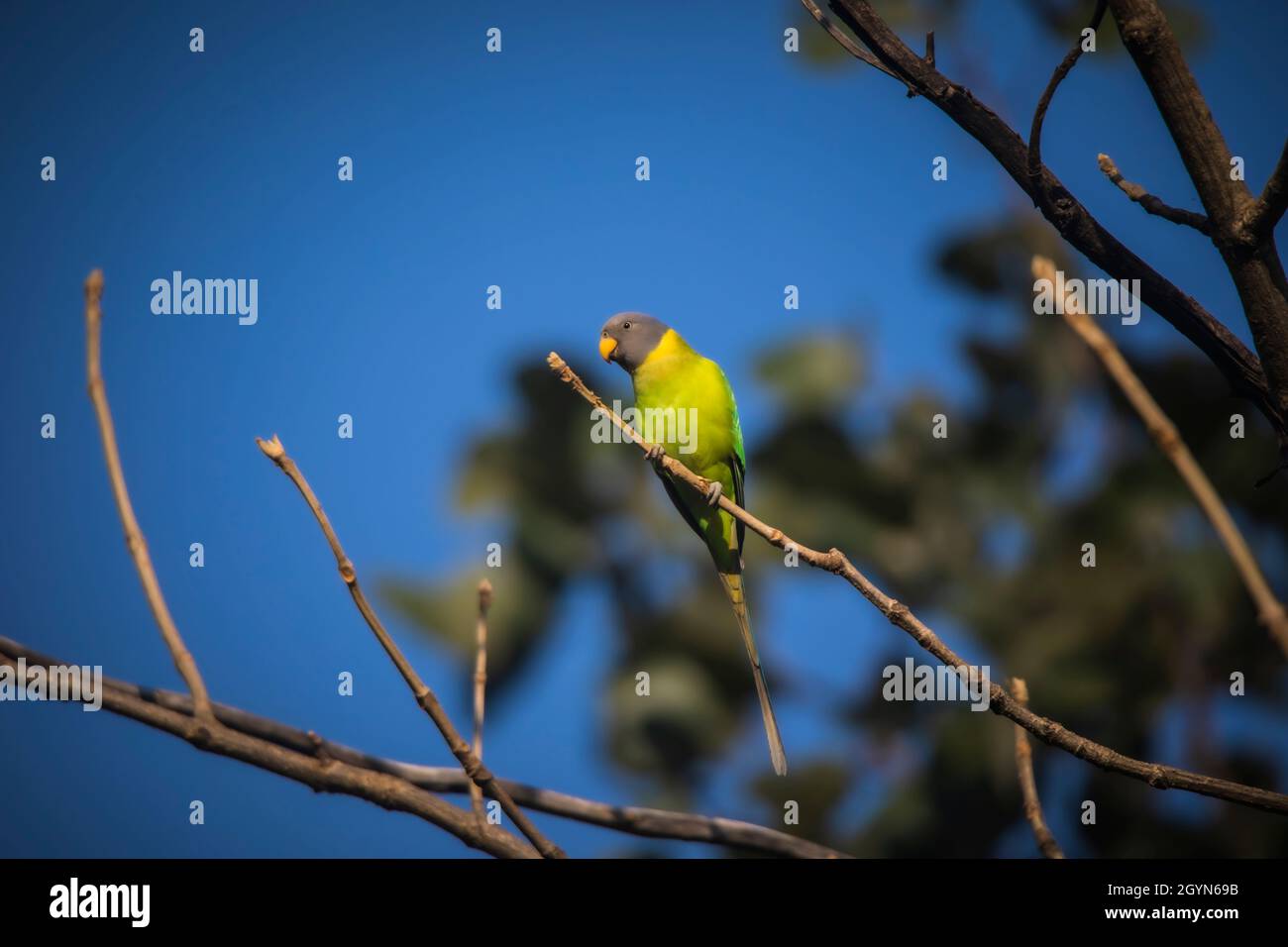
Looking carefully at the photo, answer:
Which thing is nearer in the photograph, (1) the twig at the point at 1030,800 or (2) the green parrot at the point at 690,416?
(1) the twig at the point at 1030,800

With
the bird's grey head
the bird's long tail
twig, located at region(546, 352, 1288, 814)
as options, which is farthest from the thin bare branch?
the bird's grey head

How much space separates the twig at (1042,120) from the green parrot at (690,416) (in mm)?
2385

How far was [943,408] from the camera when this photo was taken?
19.7 ft

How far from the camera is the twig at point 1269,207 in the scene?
170cm

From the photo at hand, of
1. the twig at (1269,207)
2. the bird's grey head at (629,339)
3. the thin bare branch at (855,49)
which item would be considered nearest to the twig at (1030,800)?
the twig at (1269,207)

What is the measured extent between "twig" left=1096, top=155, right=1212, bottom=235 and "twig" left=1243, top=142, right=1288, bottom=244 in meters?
0.08

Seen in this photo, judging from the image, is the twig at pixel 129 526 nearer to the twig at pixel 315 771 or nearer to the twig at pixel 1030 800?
the twig at pixel 315 771

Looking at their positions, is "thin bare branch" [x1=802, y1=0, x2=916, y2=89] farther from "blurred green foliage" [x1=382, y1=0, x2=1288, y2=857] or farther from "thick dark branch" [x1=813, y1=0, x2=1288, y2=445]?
"blurred green foliage" [x1=382, y1=0, x2=1288, y2=857]

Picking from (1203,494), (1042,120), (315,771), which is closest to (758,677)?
(315,771)

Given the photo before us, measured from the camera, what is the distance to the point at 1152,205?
200cm

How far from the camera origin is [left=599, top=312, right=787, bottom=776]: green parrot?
4465 mm

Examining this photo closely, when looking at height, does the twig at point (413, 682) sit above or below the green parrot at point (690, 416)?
below

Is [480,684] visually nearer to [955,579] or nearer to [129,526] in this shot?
[129,526]

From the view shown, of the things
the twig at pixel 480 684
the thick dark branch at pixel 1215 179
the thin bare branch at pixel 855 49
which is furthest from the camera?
the twig at pixel 480 684
